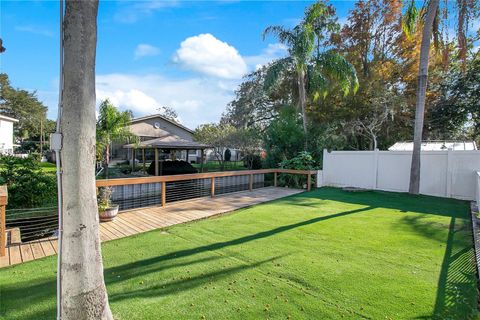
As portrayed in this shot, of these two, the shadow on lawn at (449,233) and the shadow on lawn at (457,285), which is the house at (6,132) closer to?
the shadow on lawn at (449,233)

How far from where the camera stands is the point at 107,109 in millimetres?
11688

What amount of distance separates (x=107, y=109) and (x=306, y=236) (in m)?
10.7

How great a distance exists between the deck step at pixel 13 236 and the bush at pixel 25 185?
202cm

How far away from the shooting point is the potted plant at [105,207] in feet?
17.5

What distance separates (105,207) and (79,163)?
13.7 ft

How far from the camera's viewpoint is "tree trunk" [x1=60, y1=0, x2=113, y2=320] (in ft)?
5.47

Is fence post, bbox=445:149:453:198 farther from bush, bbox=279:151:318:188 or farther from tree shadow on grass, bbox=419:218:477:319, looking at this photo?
tree shadow on grass, bbox=419:218:477:319

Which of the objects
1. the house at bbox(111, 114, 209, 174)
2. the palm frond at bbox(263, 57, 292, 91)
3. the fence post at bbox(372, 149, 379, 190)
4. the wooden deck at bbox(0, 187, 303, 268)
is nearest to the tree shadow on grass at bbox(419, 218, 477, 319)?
the wooden deck at bbox(0, 187, 303, 268)

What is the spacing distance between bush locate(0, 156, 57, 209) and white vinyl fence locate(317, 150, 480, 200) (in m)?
9.25

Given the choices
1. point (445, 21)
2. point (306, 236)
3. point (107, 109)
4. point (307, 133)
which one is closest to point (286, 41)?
point (307, 133)

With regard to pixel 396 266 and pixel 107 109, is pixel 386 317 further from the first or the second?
pixel 107 109

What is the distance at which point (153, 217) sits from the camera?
582 centimetres

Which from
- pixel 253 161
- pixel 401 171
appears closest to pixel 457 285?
pixel 401 171

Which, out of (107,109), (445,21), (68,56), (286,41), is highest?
(286,41)
